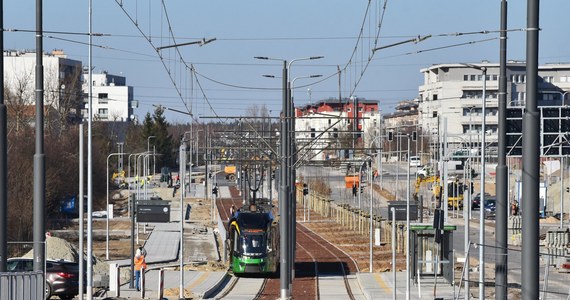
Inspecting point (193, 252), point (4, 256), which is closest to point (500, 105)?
point (4, 256)

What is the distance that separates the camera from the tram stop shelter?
39447mm

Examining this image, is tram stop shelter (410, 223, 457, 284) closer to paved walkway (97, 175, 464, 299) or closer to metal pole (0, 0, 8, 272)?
paved walkway (97, 175, 464, 299)

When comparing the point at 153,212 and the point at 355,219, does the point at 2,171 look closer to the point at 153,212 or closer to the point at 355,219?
the point at 153,212

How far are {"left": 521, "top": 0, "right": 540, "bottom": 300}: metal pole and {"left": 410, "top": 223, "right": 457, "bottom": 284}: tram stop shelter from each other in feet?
77.4

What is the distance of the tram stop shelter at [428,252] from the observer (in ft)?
129

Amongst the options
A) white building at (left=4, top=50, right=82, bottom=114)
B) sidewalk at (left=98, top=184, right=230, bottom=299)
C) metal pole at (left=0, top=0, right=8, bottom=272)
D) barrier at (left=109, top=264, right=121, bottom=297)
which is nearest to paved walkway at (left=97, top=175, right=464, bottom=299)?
sidewalk at (left=98, top=184, right=230, bottom=299)

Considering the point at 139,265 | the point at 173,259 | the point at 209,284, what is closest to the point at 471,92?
the point at 173,259

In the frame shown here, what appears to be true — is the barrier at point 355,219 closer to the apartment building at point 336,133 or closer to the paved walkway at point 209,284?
the apartment building at point 336,133

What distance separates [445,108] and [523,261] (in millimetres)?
115097

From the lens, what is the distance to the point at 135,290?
39.9m

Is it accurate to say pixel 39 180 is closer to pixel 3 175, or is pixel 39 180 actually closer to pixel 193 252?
pixel 3 175

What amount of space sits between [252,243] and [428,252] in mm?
9327

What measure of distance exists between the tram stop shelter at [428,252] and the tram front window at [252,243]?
7352mm

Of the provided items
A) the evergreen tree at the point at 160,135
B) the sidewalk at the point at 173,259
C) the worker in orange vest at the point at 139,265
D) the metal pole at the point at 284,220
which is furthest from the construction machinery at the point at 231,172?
the metal pole at the point at 284,220
